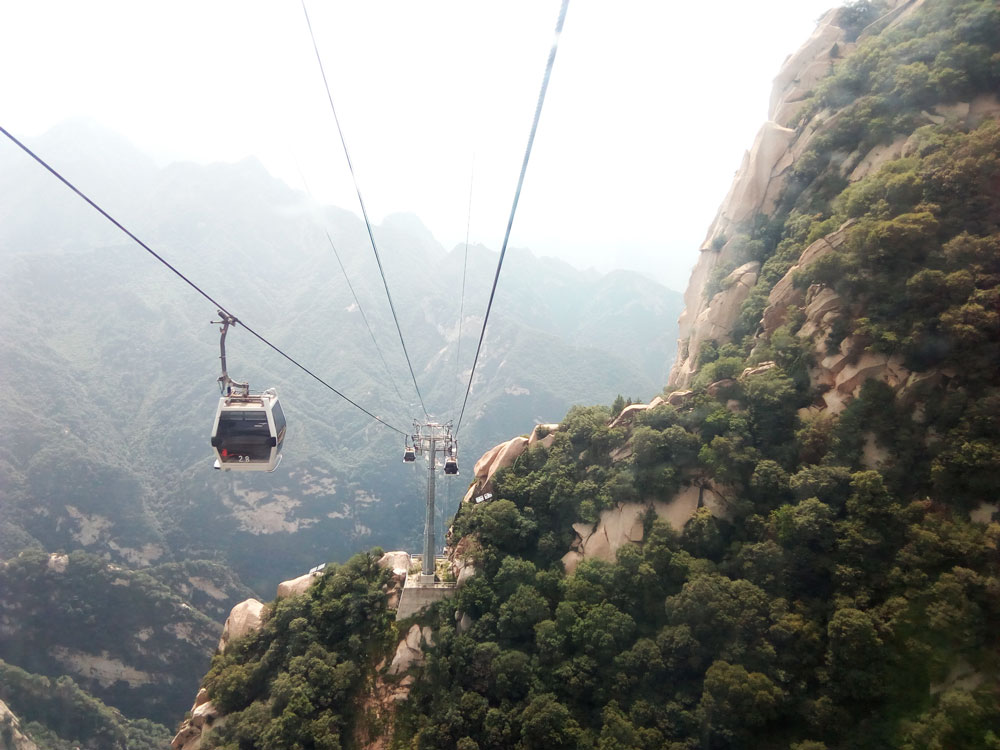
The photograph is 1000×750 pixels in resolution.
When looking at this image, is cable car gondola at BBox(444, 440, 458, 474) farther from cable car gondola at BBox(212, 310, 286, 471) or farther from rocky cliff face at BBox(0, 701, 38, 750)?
rocky cliff face at BBox(0, 701, 38, 750)

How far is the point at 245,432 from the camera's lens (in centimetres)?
1287

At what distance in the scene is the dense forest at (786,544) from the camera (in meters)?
16.1

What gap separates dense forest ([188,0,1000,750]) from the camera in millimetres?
16094

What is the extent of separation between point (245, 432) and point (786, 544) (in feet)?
61.8

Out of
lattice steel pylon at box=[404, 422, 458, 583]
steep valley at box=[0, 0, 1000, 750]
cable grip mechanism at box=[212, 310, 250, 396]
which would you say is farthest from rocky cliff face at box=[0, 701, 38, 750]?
cable grip mechanism at box=[212, 310, 250, 396]

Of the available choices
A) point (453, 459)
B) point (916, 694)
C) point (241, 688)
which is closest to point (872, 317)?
point (916, 694)

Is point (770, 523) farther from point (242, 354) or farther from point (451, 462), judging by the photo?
point (242, 354)

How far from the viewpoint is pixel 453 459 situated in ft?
82.5

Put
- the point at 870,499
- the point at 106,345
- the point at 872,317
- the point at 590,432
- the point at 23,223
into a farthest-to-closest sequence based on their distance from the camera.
A: 1. the point at 23,223
2. the point at 106,345
3. the point at 590,432
4. the point at 872,317
5. the point at 870,499

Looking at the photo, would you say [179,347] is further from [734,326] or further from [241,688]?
[734,326]

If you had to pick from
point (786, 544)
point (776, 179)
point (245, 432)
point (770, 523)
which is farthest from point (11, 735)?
point (776, 179)

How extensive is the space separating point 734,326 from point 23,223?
641ft

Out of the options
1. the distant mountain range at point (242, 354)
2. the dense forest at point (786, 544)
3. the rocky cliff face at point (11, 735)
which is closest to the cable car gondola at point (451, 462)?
the dense forest at point (786, 544)

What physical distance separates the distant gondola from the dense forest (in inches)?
588
